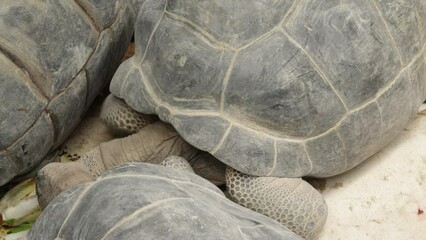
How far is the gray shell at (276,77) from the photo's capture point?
2166 millimetres

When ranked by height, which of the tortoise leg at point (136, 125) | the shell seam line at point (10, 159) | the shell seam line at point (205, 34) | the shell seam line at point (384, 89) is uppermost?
the shell seam line at point (205, 34)

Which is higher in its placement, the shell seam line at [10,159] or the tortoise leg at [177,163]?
the tortoise leg at [177,163]

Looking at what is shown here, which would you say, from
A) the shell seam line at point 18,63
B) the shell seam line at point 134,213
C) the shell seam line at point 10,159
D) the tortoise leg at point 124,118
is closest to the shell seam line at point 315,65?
the tortoise leg at point 124,118

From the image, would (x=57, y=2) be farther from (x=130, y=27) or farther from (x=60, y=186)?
(x=60, y=186)

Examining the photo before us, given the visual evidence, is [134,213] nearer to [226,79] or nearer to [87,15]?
[226,79]

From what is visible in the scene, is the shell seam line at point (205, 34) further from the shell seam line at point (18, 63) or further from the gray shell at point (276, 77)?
the shell seam line at point (18, 63)

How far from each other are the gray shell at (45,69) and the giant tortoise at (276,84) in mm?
212

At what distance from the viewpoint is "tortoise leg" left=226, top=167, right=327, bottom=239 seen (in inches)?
87.8

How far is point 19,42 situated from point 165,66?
1.73ft

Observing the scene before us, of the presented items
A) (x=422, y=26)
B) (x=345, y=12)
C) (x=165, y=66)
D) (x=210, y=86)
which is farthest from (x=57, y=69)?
(x=422, y=26)

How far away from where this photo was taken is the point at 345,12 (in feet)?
7.28

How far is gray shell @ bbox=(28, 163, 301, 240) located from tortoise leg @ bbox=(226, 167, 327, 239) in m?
0.31

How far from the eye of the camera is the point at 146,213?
1613mm

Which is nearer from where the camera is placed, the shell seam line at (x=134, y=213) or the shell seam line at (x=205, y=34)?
the shell seam line at (x=134, y=213)
